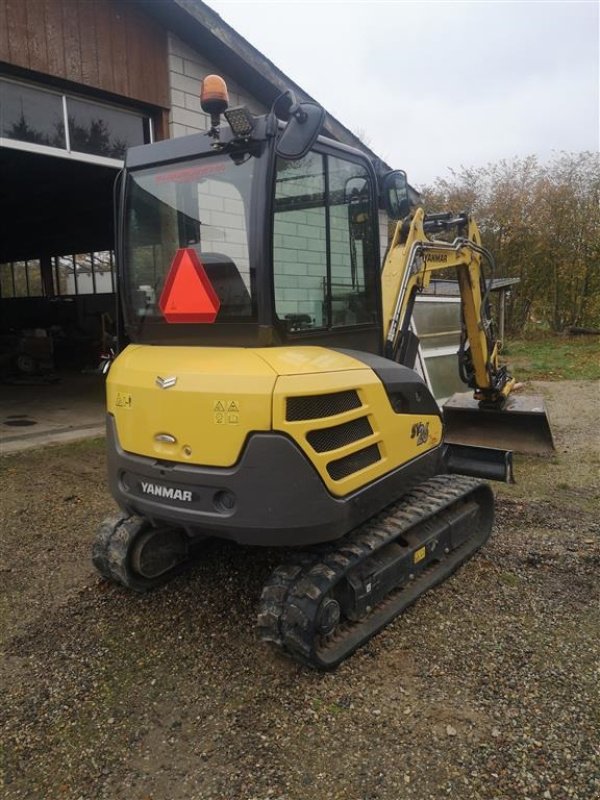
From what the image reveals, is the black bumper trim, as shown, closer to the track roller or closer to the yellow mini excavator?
the yellow mini excavator

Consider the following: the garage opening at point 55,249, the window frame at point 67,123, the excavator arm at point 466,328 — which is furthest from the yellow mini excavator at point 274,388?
the garage opening at point 55,249

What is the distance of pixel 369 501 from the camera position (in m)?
3.00

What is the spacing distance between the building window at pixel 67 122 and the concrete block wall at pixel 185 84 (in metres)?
0.35

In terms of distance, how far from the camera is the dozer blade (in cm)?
620

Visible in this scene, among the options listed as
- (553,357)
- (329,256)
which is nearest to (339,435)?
(329,256)

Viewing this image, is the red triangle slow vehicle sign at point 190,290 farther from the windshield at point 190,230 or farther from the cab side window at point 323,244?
the cab side window at point 323,244

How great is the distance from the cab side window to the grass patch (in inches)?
390

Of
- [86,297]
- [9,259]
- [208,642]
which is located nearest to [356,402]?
[208,642]

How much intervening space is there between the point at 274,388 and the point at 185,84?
6058 millimetres

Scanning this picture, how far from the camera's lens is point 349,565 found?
284 cm

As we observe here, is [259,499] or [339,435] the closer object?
[259,499]

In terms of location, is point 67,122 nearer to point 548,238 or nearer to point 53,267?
point 53,267

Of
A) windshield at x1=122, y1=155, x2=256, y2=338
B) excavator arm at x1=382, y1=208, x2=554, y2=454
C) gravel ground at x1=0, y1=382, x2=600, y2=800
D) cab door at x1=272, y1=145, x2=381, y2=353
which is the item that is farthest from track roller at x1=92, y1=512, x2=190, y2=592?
excavator arm at x1=382, y1=208, x2=554, y2=454

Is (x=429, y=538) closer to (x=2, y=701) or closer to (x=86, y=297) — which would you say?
(x=2, y=701)
